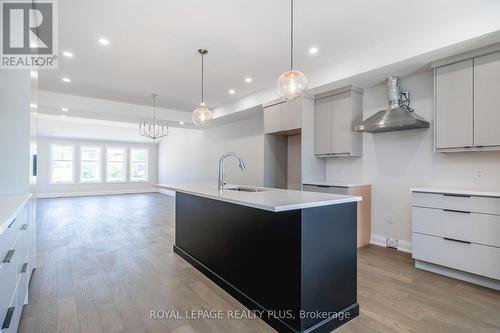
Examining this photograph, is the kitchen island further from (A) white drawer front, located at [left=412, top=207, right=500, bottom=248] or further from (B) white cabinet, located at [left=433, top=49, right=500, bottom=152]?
(B) white cabinet, located at [left=433, top=49, right=500, bottom=152]

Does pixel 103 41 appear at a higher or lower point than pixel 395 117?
higher

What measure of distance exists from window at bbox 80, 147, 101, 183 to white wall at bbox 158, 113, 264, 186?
2601mm

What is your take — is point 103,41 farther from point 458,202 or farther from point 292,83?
point 458,202

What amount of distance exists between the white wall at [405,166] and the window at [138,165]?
1043 centimetres

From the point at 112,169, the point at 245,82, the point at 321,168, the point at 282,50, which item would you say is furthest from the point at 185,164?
the point at 282,50

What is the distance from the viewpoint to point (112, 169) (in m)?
11.7

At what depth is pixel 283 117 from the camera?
4836mm

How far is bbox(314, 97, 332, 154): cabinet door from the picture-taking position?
4.41 meters

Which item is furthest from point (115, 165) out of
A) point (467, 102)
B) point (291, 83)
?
point (467, 102)

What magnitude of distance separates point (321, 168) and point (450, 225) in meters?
2.23

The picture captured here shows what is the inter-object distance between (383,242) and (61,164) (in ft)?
39.0

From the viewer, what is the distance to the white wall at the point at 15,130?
218 cm

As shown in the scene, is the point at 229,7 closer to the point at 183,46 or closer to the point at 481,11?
the point at 183,46

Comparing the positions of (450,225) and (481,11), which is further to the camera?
(450,225)
